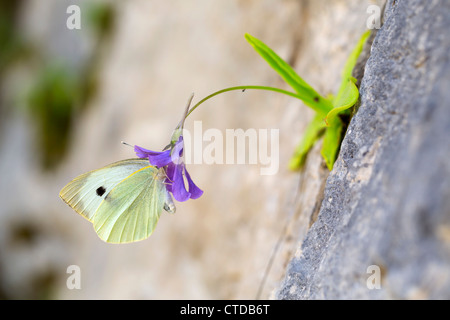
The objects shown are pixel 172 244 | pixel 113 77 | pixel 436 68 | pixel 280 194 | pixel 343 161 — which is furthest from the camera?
pixel 113 77

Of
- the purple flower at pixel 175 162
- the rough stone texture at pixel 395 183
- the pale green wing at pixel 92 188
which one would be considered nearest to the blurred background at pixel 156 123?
the rough stone texture at pixel 395 183

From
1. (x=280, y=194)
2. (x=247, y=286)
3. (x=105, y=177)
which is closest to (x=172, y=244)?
(x=247, y=286)

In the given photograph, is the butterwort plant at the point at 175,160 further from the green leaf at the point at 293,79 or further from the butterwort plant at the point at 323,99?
the green leaf at the point at 293,79

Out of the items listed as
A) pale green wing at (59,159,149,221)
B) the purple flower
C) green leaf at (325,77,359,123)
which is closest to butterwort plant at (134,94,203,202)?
the purple flower

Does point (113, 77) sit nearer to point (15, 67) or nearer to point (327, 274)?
point (15, 67)

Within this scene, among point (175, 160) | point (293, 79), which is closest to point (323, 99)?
point (293, 79)

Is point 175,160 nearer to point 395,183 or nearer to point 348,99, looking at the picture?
point 348,99
